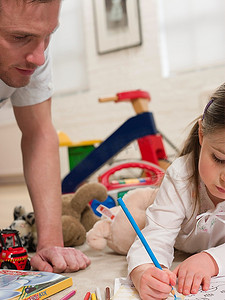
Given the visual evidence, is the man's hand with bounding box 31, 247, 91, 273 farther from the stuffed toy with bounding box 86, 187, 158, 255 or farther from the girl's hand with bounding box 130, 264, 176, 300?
the girl's hand with bounding box 130, 264, 176, 300

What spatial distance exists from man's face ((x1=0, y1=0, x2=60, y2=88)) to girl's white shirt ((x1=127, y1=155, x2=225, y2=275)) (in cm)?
37

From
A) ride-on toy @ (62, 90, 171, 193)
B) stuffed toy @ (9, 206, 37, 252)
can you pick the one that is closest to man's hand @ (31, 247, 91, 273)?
stuffed toy @ (9, 206, 37, 252)

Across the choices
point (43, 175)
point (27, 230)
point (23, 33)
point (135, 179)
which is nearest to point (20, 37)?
point (23, 33)

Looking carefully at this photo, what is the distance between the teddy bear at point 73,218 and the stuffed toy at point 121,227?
0.13 meters

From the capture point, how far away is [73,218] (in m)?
1.25

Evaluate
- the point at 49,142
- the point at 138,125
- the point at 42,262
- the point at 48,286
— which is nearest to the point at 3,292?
the point at 48,286

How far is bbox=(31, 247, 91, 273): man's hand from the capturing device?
2.93 feet

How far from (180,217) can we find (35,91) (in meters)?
0.50

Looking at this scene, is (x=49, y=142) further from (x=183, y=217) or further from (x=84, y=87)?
(x=84, y=87)

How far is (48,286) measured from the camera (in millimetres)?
729

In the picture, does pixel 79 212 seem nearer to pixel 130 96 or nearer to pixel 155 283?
pixel 155 283

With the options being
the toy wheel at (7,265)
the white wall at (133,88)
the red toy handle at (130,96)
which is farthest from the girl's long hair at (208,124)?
the white wall at (133,88)

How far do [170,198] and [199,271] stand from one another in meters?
0.17

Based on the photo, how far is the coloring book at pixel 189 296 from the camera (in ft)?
2.15
